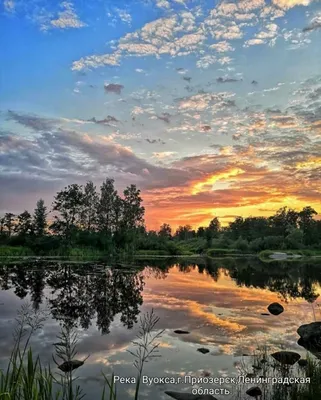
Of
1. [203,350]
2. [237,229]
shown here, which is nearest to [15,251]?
[203,350]

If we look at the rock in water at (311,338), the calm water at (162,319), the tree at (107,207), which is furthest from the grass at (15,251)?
the rock in water at (311,338)

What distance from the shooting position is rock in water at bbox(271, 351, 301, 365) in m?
10.4

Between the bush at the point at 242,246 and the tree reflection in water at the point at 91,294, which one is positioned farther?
the bush at the point at 242,246

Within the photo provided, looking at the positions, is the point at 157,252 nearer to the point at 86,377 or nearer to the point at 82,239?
the point at 82,239

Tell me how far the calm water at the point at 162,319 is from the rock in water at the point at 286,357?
39.6 inches

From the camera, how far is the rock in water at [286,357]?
10.4 metres

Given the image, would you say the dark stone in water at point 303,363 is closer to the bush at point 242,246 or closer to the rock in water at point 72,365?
the rock in water at point 72,365

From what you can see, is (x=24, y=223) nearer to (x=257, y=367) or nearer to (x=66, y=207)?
(x=66, y=207)

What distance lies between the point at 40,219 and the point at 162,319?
71047 mm

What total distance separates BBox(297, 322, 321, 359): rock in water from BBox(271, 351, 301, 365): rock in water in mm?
1445

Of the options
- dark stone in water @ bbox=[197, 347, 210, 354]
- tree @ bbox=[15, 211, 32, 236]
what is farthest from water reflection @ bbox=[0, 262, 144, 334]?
tree @ bbox=[15, 211, 32, 236]

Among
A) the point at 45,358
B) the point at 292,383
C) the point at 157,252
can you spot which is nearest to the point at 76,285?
the point at 45,358

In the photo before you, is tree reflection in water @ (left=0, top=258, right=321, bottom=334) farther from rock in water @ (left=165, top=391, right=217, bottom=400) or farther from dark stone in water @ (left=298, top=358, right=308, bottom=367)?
dark stone in water @ (left=298, top=358, right=308, bottom=367)

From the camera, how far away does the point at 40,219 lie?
8219 cm
